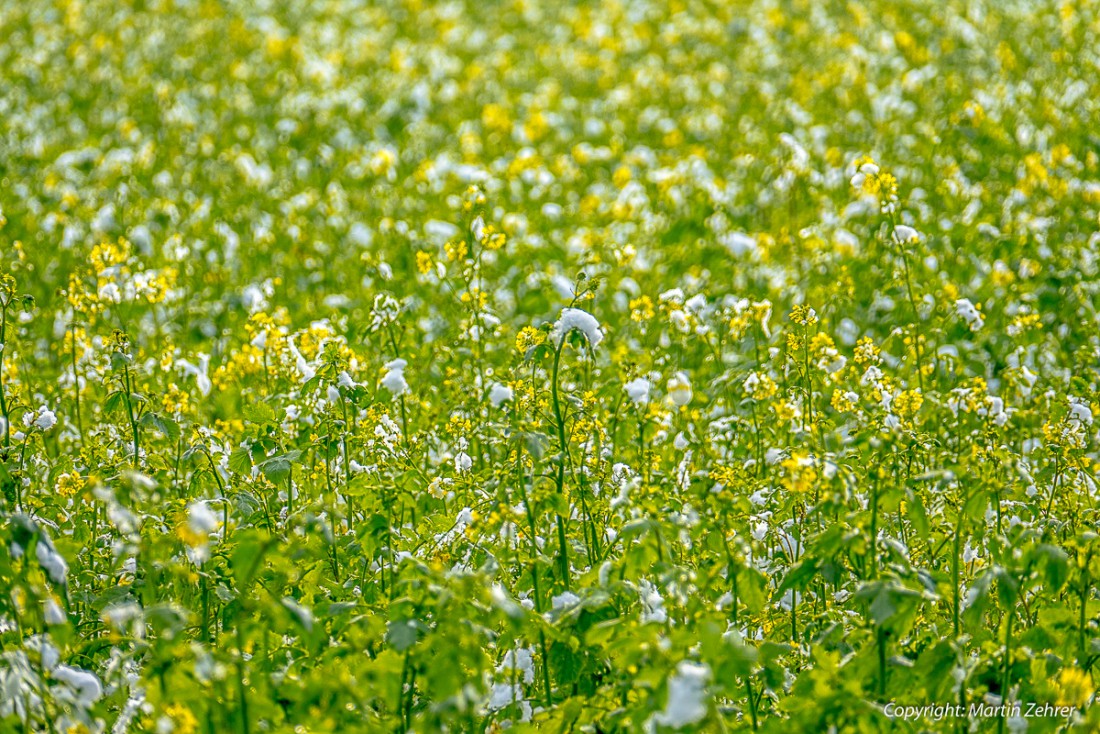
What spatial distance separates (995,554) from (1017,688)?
1.79 ft

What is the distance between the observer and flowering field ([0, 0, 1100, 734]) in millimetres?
2855

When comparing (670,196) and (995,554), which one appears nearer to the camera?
(995,554)

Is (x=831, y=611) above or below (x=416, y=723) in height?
above

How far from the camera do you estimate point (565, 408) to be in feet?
13.0

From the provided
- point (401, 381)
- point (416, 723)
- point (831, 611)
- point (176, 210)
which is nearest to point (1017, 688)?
point (831, 611)

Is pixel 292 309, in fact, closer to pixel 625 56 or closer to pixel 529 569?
pixel 529 569

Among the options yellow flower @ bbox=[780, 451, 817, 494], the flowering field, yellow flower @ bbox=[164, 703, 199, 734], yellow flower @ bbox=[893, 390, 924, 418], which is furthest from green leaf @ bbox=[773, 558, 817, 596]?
yellow flower @ bbox=[164, 703, 199, 734]

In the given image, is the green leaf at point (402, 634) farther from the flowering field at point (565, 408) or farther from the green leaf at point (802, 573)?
the green leaf at point (802, 573)

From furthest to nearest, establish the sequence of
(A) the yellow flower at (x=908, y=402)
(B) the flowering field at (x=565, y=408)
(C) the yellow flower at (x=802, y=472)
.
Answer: (A) the yellow flower at (x=908, y=402) → (C) the yellow flower at (x=802, y=472) → (B) the flowering field at (x=565, y=408)

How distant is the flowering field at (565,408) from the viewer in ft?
9.37

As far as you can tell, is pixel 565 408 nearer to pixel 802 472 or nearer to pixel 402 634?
pixel 802 472

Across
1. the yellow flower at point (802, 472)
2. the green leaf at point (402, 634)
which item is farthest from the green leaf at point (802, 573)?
the green leaf at point (402, 634)

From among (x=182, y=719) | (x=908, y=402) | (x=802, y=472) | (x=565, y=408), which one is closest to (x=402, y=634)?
(x=182, y=719)

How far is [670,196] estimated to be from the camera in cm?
749
